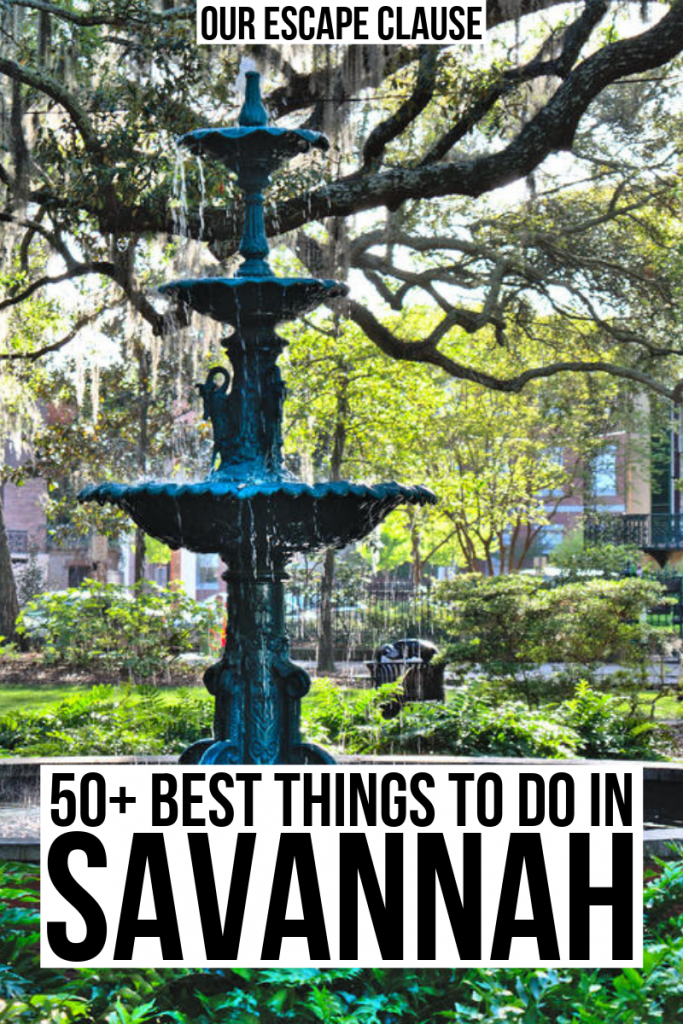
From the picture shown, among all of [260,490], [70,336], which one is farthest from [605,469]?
[260,490]

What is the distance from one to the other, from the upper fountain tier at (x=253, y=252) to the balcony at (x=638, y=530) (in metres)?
25.4

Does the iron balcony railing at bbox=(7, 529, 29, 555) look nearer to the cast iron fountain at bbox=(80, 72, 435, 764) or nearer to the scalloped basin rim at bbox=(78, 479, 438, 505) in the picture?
the cast iron fountain at bbox=(80, 72, 435, 764)

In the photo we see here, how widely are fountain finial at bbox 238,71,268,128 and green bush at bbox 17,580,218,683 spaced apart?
1132 cm

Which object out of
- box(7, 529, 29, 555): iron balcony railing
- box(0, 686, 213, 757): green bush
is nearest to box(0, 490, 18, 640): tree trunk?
box(0, 686, 213, 757): green bush

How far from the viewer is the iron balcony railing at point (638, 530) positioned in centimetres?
3122

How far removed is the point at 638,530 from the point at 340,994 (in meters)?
28.3

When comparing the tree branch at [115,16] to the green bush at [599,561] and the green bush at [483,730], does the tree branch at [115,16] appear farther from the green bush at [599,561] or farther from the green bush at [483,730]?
the green bush at [599,561]

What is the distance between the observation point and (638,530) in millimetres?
31469

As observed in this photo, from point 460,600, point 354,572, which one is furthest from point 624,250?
point 354,572

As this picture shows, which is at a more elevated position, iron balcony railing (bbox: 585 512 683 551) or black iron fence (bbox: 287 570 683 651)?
iron balcony railing (bbox: 585 512 683 551)

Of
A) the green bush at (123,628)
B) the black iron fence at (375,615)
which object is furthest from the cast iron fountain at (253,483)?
the black iron fence at (375,615)

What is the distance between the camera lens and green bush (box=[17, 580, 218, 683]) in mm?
17016

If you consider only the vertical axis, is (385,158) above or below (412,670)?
above

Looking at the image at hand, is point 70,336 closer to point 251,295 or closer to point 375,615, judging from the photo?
point 375,615
